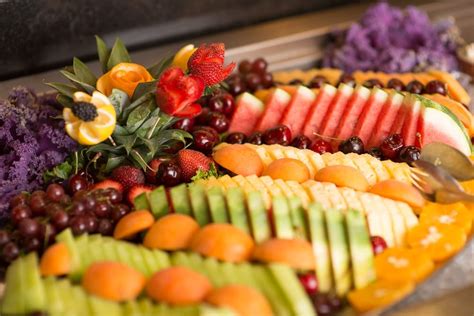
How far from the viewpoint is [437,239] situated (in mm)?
1877

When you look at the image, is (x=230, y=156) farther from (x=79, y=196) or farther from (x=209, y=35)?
(x=209, y=35)

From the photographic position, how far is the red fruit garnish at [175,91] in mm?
2146

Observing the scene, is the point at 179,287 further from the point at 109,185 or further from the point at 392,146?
the point at 392,146

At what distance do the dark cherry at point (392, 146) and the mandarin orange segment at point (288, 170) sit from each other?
39cm

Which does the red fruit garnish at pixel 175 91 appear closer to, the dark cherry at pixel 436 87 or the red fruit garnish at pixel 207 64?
the red fruit garnish at pixel 207 64

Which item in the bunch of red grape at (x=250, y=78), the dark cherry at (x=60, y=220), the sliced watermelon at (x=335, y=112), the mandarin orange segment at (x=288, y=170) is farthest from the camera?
the bunch of red grape at (x=250, y=78)

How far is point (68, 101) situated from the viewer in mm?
2283

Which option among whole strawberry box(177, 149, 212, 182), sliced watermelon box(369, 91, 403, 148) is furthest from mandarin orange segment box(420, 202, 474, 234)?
whole strawberry box(177, 149, 212, 182)

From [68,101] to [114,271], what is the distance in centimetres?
84

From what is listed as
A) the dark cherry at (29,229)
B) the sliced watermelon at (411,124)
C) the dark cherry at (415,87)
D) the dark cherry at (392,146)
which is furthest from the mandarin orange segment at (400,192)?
the dark cherry at (29,229)

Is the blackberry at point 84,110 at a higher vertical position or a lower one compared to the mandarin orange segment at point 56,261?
higher

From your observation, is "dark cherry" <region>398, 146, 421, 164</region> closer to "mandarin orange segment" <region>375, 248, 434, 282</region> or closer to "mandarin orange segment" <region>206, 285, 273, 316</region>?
"mandarin orange segment" <region>375, 248, 434, 282</region>

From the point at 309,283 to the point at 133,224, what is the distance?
21.1 inches

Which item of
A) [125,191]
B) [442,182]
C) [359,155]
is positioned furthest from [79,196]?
[442,182]
